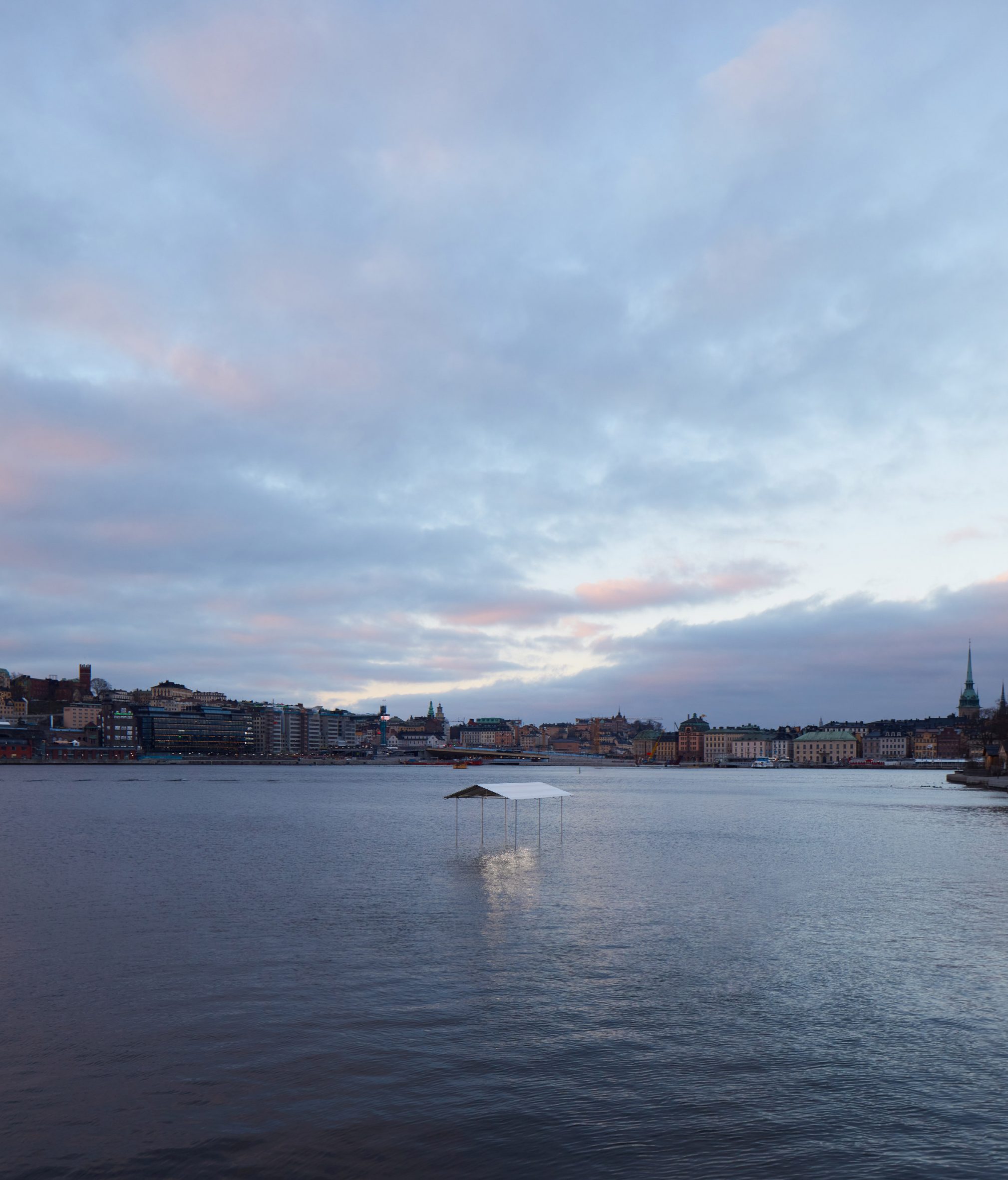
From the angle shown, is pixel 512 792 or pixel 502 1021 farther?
pixel 512 792

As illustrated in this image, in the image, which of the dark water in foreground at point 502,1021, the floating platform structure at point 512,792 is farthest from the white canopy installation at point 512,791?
the dark water in foreground at point 502,1021

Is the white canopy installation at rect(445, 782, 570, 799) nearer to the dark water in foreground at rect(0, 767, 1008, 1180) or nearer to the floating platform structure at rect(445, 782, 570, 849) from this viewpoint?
the floating platform structure at rect(445, 782, 570, 849)

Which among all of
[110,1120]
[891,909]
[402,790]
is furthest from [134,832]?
[402,790]

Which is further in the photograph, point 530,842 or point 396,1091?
point 530,842

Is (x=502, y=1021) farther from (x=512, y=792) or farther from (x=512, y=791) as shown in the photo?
(x=512, y=791)

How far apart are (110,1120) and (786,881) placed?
116ft

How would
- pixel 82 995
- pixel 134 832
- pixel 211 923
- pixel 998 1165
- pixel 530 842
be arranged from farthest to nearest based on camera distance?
1. pixel 134 832
2. pixel 530 842
3. pixel 211 923
4. pixel 82 995
5. pixel 998 1165

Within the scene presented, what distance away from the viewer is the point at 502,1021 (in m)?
21.1

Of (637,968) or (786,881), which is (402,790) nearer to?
(786,881)

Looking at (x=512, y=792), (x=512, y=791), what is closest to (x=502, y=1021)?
(x=512, y=792)

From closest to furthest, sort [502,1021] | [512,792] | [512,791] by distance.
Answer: [502,1021] → [512,792] → [512,791]

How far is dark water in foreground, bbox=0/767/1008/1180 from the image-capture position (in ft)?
48.6

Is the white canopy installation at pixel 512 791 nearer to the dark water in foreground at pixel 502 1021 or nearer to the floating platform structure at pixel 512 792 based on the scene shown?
the floating platform structure at pixel 512 792

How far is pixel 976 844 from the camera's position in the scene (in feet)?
208
